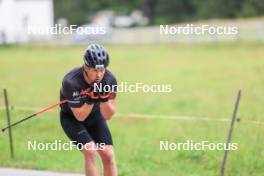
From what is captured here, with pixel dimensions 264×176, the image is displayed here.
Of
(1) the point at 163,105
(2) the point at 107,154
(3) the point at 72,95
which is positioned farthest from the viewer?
(1) the point at 163,105

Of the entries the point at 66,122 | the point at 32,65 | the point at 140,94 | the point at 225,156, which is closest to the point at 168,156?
the point at 225,156

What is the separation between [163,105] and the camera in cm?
1560

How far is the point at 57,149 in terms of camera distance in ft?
31.9

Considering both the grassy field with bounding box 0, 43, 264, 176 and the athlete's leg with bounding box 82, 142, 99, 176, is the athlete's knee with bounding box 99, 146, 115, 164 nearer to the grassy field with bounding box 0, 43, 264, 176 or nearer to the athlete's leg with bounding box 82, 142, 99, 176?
the athlete's leg with bounding box 82, 142, 99, 176

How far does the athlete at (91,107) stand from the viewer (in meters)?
5.81

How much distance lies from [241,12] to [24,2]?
23.3m

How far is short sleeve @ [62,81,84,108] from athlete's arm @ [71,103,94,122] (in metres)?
0.04

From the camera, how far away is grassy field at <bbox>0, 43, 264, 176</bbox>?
28.2ft

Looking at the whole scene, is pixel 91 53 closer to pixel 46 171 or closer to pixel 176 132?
pixel 46 171

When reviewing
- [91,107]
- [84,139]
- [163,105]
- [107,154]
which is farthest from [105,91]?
[163,105]

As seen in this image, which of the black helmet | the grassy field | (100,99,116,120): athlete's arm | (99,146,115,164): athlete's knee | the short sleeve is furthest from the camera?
the grassy field

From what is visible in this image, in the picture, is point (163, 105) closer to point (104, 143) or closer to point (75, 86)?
point (104, 143)

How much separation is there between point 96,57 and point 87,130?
1.01 m

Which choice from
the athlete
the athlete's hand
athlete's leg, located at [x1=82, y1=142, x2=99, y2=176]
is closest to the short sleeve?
the athlete
